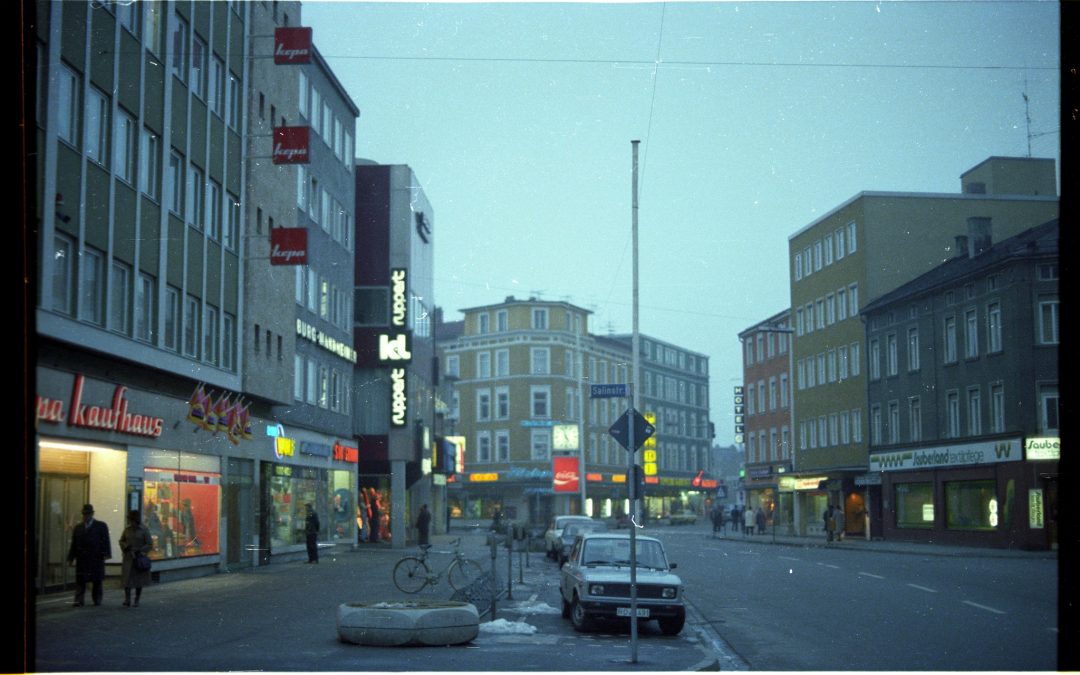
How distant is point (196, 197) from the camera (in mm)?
27234

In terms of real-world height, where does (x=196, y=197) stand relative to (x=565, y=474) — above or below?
above

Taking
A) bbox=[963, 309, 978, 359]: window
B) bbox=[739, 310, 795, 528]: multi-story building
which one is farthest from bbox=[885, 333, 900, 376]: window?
bbox=[739, 310, 795, 528]: multi-story building

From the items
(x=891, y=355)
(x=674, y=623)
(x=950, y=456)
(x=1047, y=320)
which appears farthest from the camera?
(x=891, y=355)

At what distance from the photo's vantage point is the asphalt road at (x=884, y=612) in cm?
1368

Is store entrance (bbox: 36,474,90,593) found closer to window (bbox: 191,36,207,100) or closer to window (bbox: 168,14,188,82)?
window (bbox: 168,14,188,82)

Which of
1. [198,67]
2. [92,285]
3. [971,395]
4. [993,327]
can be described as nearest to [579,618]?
[92,285]

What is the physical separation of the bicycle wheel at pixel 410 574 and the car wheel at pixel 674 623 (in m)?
7.57

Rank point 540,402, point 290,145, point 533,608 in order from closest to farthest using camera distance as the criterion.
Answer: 1. point 533,608
2. point 290,145
3. point 540,402

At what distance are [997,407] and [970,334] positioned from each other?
9.97ft

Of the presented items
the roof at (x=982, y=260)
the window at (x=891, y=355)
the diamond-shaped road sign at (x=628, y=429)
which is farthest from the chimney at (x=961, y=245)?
the diamond-shaped road sign at (x=628, y=429)

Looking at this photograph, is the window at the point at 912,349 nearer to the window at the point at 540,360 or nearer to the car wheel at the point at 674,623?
the window at the point at 540,360

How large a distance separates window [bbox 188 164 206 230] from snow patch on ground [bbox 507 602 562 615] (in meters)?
12.1

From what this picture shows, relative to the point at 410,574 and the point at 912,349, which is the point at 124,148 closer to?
the point at 410,574

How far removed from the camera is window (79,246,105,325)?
20.4 m
